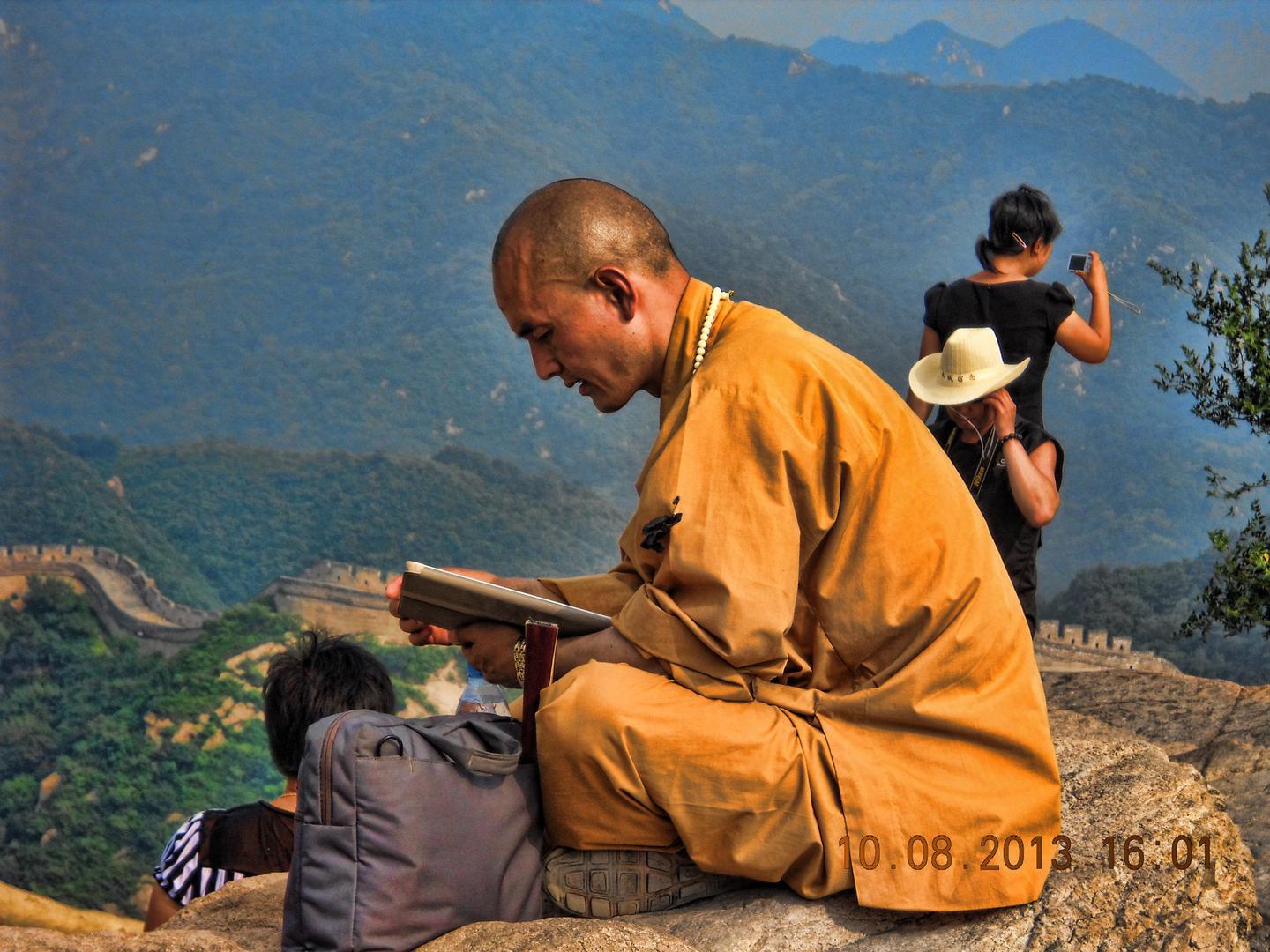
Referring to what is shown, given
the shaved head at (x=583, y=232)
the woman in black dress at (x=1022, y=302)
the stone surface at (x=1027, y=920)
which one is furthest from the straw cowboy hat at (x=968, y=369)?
the shaved head at (x=583, y=232)

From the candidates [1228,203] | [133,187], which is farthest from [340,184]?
[1228,203]

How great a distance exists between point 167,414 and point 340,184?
3374 mm

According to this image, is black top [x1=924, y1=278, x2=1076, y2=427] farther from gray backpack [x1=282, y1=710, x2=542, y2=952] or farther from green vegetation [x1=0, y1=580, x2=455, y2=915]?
green vegetation [x1=0, y1=580, x2=455, y2=915]

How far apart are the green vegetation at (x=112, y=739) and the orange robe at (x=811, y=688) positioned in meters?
10.1

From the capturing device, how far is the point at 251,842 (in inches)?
139

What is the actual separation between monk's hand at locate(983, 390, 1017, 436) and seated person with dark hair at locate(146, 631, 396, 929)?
1.99 m

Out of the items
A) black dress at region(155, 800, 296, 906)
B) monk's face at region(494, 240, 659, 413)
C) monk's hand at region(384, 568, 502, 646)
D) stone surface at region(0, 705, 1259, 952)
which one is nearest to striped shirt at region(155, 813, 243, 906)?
black dress at region(155, 800, 296, 906)

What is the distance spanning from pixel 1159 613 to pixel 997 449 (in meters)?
8.52

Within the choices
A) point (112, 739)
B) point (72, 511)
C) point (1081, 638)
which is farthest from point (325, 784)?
point (72, 511)

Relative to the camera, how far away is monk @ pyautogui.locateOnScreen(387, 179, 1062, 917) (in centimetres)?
240

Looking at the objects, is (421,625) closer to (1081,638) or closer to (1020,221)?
(1020,221)

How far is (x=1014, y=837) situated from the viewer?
2477 mm

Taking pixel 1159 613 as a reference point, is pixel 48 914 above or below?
below

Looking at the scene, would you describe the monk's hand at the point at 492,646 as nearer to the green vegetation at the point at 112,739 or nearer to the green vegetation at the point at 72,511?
the green vegetation at the point at 112,739
